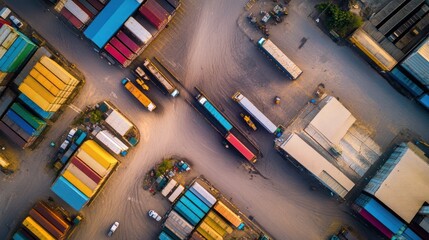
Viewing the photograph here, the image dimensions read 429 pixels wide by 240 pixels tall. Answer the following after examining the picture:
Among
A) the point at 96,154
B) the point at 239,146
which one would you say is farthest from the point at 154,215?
the point at 239,146

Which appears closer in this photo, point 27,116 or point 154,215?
point 27,116

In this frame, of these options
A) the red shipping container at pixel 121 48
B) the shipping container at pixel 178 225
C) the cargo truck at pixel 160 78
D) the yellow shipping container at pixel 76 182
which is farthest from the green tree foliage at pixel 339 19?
the yellow shipping container at pixel 76 182

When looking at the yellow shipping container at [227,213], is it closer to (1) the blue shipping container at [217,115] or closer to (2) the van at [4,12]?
(1) the blue shipping container at [217,115]

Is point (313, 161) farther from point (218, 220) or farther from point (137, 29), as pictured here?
point (137, 29)

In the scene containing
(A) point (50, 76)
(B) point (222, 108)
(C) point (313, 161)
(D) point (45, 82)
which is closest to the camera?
(D) point (45, 82)

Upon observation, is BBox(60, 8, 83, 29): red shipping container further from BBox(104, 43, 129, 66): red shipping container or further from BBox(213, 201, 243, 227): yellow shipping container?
BBox(213, 201, 243, 227): yellow shipping container
